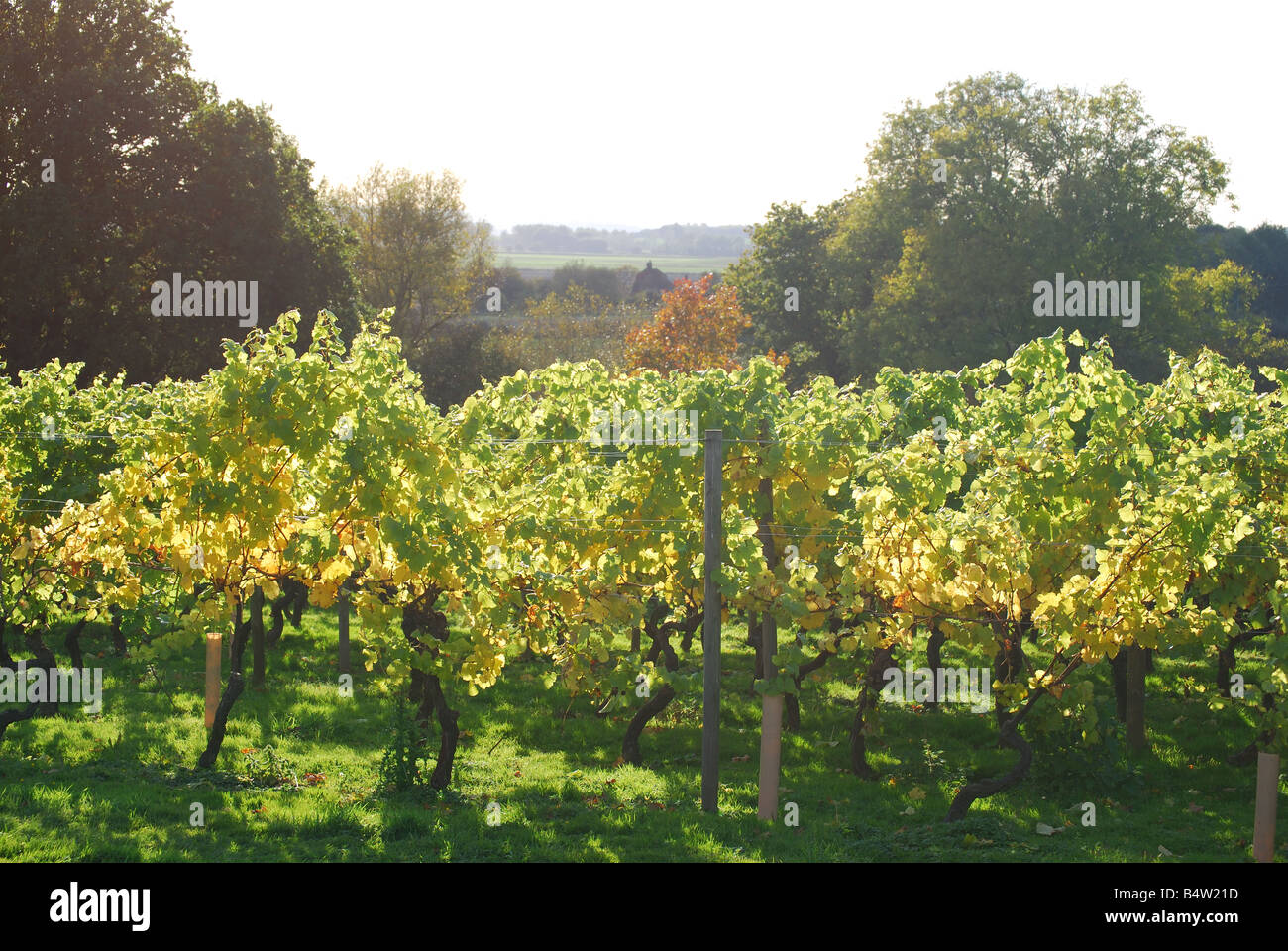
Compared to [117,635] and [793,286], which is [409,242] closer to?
[793,286]

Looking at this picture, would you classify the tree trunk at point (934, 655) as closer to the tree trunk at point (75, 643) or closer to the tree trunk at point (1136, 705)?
the tree trunk at point (1136, 705)

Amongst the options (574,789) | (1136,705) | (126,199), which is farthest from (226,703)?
(126,199)

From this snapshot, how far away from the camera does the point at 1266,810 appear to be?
33.8 feet

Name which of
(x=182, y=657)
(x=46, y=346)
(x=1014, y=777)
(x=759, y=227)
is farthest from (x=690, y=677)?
(x=759, y=227)

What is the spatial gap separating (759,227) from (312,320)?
79.7ft

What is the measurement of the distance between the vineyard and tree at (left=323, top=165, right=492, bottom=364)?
35.6 m

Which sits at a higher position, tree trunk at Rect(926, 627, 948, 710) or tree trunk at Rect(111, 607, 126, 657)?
tree trunk at Rect(926, 627, 948, 710)

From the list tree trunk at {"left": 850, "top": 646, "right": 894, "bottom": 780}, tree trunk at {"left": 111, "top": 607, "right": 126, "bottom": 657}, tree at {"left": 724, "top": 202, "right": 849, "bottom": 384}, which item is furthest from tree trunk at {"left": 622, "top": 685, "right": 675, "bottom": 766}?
tree at {"left": 724, "top": 202, "right": 849, "bottom": 384}

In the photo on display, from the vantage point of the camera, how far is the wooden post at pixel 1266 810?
1027cm

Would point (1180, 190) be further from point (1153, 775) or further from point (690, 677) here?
point (690, 677)

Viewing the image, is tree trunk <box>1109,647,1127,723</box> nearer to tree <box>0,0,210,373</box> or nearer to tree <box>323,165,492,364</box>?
tree <box>0,0,210,373</box>

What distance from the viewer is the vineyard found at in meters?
10.5

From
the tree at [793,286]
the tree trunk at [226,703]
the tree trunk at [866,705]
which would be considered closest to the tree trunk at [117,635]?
the tree trunk at [226,703]

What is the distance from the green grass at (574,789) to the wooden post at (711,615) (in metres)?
0.41
